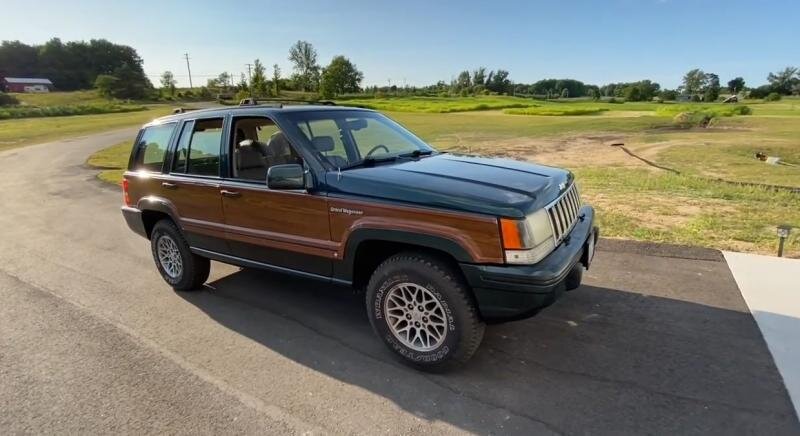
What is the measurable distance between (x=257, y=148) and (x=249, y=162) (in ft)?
0.58

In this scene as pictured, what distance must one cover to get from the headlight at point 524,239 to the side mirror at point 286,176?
1.52 m

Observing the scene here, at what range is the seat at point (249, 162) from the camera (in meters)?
4.03

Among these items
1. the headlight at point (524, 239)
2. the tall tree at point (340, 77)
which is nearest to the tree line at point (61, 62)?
the tall tree at point (340, 77)

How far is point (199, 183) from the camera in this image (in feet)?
14.3

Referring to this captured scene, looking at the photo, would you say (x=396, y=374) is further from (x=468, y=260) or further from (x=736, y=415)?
(x=736, y=415)

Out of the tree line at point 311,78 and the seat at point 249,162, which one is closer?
the seat at point 249,162

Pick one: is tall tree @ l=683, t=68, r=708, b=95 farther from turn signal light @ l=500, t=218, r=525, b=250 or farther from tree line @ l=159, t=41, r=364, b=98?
turn signal light @ l=500, t=218, r=525, b=250

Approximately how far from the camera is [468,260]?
297cm

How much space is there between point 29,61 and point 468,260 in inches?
6518

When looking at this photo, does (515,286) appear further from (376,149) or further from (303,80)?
(303,80)

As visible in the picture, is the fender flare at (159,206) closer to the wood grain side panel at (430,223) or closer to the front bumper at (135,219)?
the front bumper at (135,219)

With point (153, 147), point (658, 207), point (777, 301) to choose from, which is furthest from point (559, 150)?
point (153, 147)

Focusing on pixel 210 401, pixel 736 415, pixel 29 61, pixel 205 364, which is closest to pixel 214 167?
pixel 205 364

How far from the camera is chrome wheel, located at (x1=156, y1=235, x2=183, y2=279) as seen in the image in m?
4.84
